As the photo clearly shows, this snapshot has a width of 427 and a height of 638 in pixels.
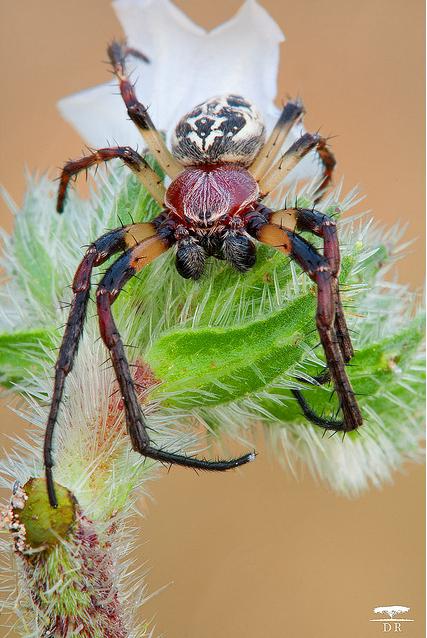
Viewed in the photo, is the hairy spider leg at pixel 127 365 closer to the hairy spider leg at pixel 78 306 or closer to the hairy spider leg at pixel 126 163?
the hairy spider leg at pixel 78 306

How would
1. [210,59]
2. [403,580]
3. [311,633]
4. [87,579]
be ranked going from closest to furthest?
[87,579], [210,59], [311,633], [403,580]

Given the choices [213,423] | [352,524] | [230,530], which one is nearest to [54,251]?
[213,423]

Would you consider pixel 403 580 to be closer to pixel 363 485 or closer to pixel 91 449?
pixel 363 485

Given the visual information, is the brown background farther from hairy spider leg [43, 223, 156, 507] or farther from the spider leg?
the spider leg

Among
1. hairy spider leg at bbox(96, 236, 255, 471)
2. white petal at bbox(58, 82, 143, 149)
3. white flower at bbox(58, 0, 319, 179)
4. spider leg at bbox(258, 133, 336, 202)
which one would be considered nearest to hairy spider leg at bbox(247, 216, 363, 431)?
hairy spider leg at bbox(96, 236, 255, 471)

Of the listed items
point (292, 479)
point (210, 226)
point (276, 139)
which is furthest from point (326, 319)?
point (292, 479)

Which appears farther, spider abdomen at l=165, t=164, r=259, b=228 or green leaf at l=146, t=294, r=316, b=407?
spider abdomen at l=165, t=164, r=259, b=228

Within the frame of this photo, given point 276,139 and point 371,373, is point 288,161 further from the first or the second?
point 371,373
